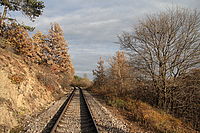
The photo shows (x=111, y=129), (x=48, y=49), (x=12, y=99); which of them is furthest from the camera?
(x=48, y=49)

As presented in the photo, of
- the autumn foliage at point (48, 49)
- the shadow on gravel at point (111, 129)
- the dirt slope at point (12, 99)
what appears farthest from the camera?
the autumn foliage at point (48, 49)

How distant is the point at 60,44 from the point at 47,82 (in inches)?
515

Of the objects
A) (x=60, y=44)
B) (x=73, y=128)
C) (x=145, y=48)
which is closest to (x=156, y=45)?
(x=145, y=48)

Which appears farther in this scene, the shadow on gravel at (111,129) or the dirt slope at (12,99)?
the dirt slope at (12,99)

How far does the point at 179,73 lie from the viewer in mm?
10359

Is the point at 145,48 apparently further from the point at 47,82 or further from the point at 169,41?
the point at 47,82

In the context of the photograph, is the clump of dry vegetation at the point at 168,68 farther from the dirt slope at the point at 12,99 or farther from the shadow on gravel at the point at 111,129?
the dirt slope at the point at 12,99

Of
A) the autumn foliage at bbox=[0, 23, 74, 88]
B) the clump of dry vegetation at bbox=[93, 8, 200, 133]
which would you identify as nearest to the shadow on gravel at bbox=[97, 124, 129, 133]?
the clump of dry vegetation at bbox=[93, 8, 200, 133]

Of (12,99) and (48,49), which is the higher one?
(48,49)

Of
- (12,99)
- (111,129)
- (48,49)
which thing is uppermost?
(48,49)

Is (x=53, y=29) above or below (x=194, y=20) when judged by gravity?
above

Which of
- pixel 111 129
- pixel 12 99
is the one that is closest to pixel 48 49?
pixel 12 99

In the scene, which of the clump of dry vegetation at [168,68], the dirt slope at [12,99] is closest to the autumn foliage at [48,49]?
the dirt slope at [12,99]

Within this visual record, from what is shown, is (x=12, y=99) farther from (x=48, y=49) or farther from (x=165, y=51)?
(x=48, y=49)
